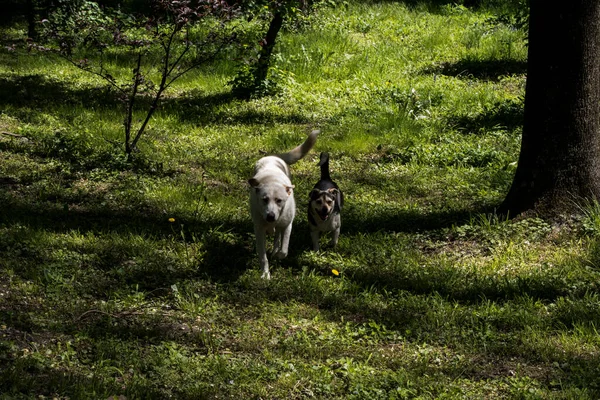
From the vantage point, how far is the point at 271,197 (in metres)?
5.80

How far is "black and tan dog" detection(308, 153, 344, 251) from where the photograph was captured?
20.5 ft

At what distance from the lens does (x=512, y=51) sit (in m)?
15.3

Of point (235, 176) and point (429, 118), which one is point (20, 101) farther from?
point (429, 118)

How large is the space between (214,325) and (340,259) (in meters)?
1.65

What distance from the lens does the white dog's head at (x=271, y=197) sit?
5727 millimetres

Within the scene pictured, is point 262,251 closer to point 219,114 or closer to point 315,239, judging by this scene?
point 315,239

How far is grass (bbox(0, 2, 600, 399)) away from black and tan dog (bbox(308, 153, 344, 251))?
188 mm

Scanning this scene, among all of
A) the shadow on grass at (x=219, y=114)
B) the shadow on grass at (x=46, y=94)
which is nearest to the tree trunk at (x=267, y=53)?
the shadow on grass at (x=219, y=114)

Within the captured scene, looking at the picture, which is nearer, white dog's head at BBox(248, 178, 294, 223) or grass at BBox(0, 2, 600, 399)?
grass at BBox(0, 2, 600, 399)

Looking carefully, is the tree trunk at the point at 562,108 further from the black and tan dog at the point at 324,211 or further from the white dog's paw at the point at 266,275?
the white dog's paw at the point at 266,275

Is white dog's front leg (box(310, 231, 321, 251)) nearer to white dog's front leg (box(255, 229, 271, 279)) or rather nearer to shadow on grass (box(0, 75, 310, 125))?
white dog's front leg (box(255, 229, 271, 279))

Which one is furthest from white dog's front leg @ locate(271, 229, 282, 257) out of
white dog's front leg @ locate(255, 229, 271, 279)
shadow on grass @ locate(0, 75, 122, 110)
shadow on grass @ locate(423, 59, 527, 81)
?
shadow on grass @ locate(423, 59, 527, 81)

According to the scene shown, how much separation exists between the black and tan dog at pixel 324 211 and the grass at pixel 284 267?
19 cm

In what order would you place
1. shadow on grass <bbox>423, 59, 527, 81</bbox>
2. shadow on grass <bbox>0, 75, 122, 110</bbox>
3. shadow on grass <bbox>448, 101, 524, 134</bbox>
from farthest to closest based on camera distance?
shadow on grass <bbox>423, 59, 527, 81</bbox> < shadow on grass <bbox>0, 75, 122, 110</bbox> < shadow on grass <bbox>448, 101, 524, 134</bbox>
